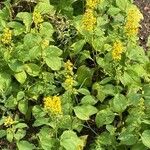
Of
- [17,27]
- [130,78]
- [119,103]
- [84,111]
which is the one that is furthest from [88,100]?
[17,27]

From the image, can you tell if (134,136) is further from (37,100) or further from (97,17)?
(97,17)

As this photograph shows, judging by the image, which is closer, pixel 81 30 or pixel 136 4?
pixel 81 30

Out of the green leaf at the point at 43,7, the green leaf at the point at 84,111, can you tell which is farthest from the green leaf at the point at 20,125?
the green leaf at the point at 43,7

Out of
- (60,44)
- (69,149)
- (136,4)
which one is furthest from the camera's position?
(136,4)

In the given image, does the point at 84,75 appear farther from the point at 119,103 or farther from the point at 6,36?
the point at 6,36

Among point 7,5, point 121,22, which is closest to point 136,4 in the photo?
point 121,22

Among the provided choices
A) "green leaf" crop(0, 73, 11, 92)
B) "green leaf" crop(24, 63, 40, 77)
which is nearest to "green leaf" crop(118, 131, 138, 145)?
"green leaf" crop(24, 63, 40, 77)

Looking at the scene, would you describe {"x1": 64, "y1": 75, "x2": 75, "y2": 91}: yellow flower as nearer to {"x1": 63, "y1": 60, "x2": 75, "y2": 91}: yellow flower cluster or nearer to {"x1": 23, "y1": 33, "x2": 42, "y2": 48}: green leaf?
{"x1": 63, "y1": 60, "x2": 75, "y2": 91}: yellow flower cluster
